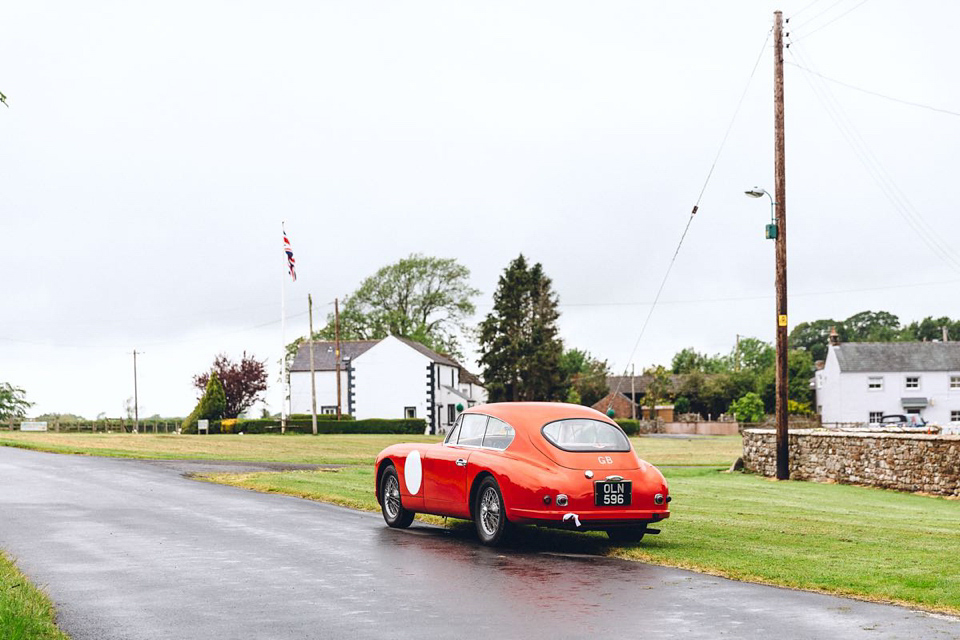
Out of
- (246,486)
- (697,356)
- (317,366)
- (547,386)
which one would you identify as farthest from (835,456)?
(697,356)

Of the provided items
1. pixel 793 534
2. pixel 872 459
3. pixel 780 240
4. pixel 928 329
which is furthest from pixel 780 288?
pixel 928 329

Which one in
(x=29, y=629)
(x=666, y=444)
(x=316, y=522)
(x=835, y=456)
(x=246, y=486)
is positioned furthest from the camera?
(x=666, y=444)

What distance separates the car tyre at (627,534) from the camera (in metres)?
13.4

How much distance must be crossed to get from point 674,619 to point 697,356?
135 meters

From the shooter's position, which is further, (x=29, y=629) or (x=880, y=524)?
(x=880, y=524)

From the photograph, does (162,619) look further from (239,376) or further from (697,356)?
(697,356)

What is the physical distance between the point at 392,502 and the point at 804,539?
17.9 ft

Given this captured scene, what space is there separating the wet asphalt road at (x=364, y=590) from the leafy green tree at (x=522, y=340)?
71.1 meters

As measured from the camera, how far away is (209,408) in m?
76.6

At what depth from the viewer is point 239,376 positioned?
3634 inches

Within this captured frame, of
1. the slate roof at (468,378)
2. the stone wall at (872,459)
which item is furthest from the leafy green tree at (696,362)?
the stone wall at (872,459)

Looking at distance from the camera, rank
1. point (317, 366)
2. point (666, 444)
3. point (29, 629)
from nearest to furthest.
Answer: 1. point (29, 629)
2. point (666, 444)
3. point (317, 366)

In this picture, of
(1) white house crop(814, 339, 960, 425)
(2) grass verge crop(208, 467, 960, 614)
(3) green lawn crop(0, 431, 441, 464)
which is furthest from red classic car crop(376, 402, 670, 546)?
(1) white house crop(814, 339, 960, 425)

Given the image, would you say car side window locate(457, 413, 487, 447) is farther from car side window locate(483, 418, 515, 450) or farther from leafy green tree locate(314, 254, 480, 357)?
leafy green tree locate(314, 254, 480, 357)
